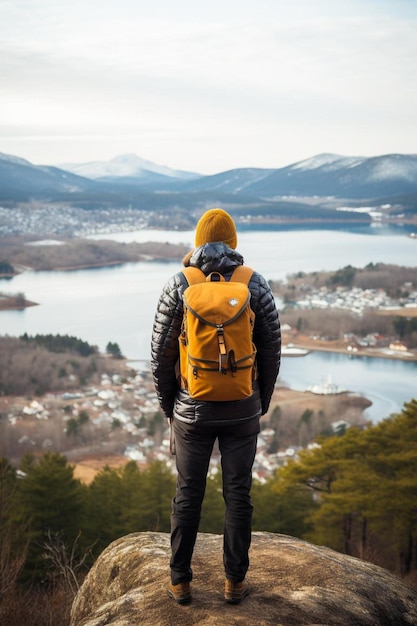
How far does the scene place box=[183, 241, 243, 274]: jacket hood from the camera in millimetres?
1825

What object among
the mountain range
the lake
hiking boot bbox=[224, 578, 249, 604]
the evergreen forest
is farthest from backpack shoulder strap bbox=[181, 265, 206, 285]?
the mountain range

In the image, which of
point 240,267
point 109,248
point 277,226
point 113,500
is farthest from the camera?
point 277,226

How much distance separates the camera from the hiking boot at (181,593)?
6.22 ft

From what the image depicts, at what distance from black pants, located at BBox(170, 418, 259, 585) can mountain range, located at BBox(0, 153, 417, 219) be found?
2869 inches

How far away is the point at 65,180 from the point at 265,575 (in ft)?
332

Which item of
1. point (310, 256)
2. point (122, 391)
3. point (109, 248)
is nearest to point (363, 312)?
point (122, 391)

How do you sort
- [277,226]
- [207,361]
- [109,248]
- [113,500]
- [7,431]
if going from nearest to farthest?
[207,361] → [113,500] → [7,431] → [109,248] → [277,226]

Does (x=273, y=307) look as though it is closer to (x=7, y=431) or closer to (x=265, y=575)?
(x=265, y=575)

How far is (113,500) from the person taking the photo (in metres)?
8.01

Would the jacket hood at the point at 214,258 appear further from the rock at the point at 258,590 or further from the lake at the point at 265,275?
the lake at the point at 265,275

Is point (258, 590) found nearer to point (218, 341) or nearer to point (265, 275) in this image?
point (218, 341)

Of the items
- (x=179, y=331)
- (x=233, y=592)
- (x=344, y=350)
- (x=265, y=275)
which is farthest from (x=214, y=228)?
(x=265, y=275)

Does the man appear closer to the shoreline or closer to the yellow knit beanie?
the yellow knit beanie

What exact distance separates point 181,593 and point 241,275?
92 centimetres
